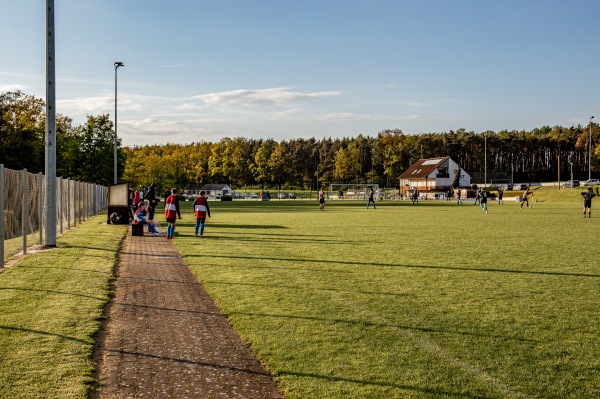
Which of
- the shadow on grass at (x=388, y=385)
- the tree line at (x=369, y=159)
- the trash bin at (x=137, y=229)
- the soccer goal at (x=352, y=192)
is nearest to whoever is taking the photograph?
the shadow on grass at (x=388, y=385)

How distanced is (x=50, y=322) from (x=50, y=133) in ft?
35.3

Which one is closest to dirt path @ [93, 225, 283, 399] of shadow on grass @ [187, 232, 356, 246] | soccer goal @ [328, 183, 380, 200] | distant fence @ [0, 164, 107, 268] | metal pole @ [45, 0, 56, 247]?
distant fence @ [0, 164, 107, 268]

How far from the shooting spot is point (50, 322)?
7.55 m

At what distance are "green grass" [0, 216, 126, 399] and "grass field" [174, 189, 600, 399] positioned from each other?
6.17ft

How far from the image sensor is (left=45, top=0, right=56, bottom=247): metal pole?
54.2 feet

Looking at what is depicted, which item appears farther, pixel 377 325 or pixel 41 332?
pixel 377 325

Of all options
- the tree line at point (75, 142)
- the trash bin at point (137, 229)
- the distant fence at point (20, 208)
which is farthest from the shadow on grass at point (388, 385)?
the tree line at point (75, 142)

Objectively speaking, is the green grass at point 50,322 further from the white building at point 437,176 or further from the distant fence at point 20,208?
the white building at point 437,176

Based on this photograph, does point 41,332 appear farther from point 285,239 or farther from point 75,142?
point 75,142

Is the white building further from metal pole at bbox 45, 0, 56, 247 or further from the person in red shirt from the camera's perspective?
metal pole at bbox 45, 0, 56, 247

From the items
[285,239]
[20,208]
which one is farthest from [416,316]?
[285,239]

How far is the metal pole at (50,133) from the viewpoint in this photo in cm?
1652

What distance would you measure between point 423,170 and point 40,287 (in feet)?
364

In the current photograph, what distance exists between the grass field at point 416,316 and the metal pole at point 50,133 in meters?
3.91
